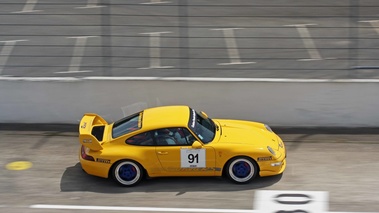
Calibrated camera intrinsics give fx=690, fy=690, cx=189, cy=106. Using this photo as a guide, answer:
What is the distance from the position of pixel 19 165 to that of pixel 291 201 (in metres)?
4.64

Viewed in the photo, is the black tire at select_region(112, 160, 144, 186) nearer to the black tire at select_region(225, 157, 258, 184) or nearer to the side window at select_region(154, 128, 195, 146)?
the side window at select_region(154, 128, 195, 146)

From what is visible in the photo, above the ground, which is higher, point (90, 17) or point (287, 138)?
point (90, 17)

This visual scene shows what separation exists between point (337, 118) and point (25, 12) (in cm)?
962

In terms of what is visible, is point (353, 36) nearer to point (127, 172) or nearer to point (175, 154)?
point (175, 154)

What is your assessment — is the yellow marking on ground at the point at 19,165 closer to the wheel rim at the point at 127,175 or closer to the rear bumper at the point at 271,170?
the wheel rim at the point at 127,175

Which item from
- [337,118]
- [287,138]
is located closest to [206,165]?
[287,138]

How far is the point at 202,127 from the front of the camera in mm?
11047

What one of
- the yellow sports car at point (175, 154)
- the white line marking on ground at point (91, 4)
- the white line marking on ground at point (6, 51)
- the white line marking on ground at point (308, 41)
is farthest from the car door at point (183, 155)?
the white line marking on ground at point (91, 4)

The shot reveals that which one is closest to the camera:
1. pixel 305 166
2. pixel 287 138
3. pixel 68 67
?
pixel 305 166

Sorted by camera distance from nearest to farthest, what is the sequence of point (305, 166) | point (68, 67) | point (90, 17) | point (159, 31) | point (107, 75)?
point (305, 166) → point (107, 75) → point (68, 67) → point (159, 31) → point (90, 17)

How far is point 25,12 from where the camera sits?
1877 centimetres

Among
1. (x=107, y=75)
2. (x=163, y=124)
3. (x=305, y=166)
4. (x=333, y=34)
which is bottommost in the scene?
(x=305, y=166)

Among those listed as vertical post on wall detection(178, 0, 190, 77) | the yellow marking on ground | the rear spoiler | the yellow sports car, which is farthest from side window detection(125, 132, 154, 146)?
vertical post on wall detection(178, 0, 190, 77)

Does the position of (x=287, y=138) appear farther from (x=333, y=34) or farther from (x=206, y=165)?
(x=333, y=34)
